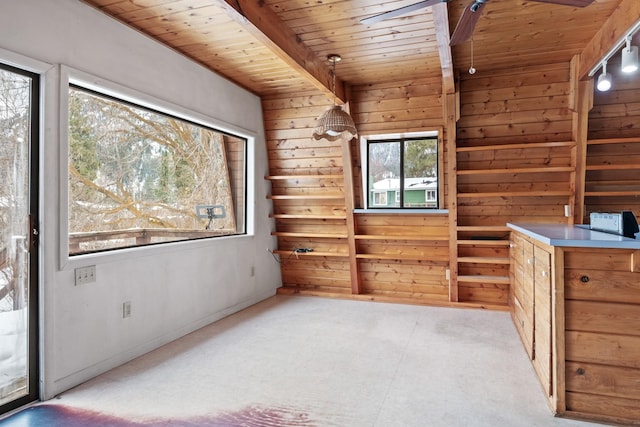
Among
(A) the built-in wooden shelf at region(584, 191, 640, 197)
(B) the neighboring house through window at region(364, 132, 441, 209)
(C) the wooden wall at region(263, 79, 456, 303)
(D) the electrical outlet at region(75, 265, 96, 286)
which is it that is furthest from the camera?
(B) the neighboring house through window at region(364, 132, 441, 209)

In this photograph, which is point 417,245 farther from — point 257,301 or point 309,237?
point 257,301

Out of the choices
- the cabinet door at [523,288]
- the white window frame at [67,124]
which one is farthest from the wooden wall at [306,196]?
the cabinet door at [523,288]

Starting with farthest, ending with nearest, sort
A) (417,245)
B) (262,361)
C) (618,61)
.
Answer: (417,245), (618,61), (262,361)

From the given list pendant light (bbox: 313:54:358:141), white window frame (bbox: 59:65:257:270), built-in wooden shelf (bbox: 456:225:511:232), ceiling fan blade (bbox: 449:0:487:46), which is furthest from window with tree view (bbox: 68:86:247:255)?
built-in wooden shelf (bbox: 456:225:511:232)

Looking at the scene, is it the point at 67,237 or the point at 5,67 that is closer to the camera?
the point at 5,67

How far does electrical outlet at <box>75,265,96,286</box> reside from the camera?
2645 mm

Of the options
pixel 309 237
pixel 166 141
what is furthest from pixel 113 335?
pixel 309 237

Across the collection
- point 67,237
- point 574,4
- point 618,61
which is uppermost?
point 618,61

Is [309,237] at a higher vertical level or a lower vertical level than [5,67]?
lower

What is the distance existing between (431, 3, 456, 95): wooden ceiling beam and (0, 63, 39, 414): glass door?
2.66 m

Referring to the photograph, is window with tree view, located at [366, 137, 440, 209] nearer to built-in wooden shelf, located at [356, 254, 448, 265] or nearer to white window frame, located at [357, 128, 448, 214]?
white window frame, located at [357, 128, 448, 214]

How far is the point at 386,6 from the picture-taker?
2.83 meters

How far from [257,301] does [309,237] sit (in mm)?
1112

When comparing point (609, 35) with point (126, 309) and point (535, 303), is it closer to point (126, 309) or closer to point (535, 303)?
point (535, 303)
